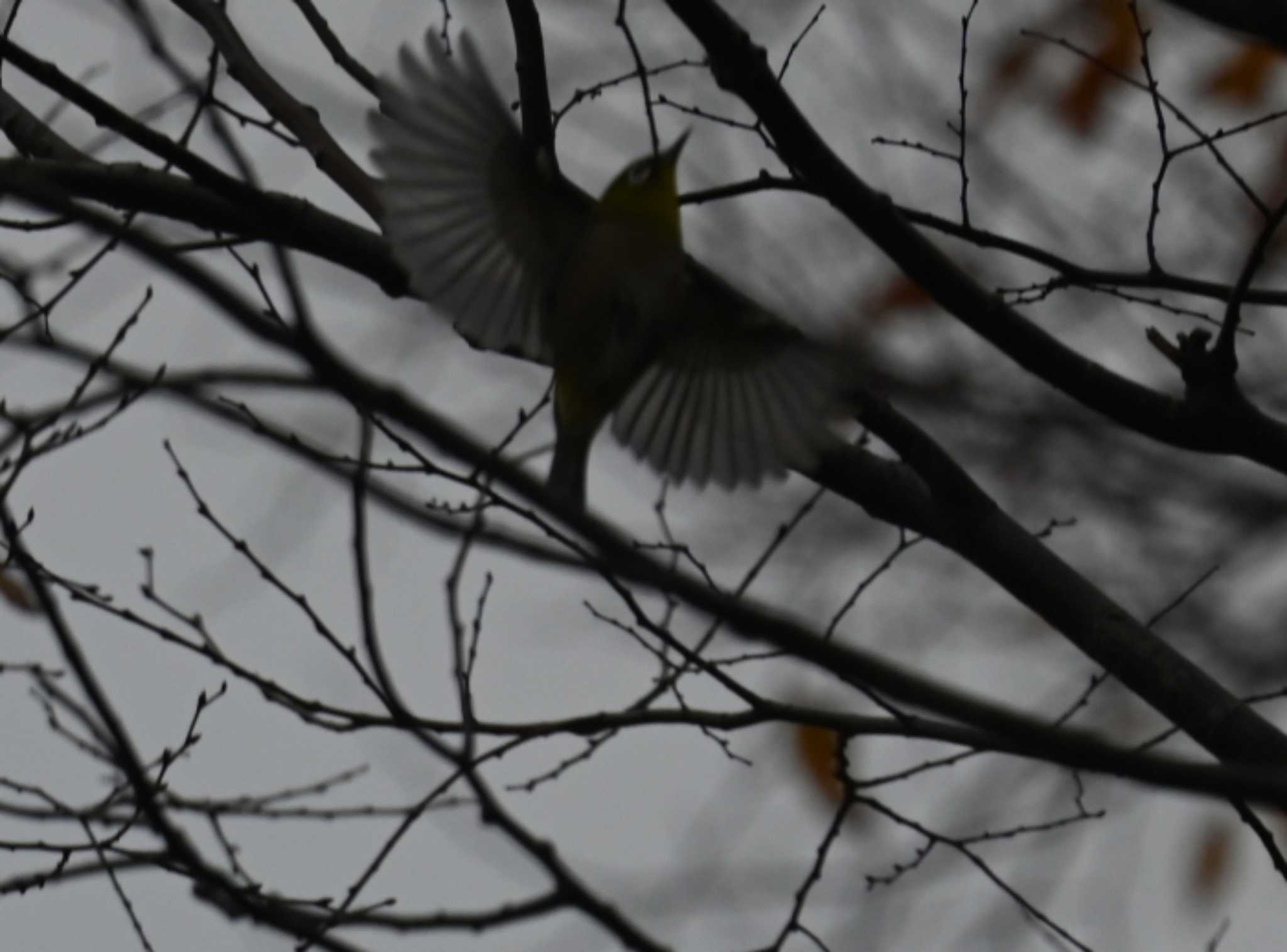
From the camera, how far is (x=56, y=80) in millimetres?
3248

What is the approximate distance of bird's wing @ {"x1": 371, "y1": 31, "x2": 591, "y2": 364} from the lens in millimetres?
3480

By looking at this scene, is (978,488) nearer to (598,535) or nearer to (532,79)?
(532,79)

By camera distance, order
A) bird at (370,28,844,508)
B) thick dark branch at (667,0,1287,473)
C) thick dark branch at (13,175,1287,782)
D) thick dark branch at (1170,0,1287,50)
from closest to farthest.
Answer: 1. thick dark branch at (13,175,1287,782)
2. thick dark branch at (1170,0,1287,50)
3. thick dark branch at (667,0,1287,473)
4. bird at (370,28,844,508)

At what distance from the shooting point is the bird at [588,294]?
3580 mm

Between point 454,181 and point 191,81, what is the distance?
4.22ft

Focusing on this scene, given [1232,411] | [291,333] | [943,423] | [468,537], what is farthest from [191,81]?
[943,423]

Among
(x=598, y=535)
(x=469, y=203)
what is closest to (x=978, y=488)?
(x=469, y=203)

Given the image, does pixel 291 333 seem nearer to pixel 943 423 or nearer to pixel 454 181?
pixel 454 181

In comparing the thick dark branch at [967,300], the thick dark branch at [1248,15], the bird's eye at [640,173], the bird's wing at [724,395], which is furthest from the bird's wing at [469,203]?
the thick dark branch at [1248,15]

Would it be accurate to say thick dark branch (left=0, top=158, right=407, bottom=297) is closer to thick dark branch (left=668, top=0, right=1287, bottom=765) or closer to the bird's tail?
the bird's tail

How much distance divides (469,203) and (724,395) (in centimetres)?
79

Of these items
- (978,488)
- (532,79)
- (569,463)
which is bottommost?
(978,488)

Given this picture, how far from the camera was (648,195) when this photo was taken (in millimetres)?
3832

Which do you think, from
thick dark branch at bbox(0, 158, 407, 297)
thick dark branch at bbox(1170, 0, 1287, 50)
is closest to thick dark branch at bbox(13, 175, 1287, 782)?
thick dark branch at bbox(1170, 0, 1287, 50)
